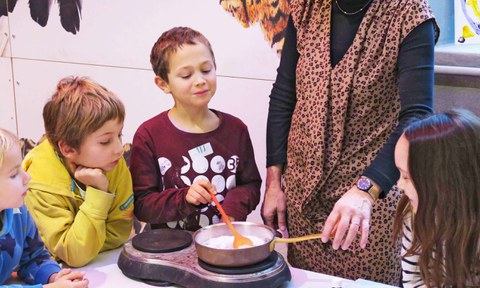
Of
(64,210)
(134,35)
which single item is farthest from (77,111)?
(134,35)

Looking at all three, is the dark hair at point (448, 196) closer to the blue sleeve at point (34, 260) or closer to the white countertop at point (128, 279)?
the white countertop at point (128, 279)

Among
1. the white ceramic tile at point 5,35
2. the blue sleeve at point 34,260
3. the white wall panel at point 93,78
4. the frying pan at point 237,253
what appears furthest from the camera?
the white ceramic tile at point 5,35

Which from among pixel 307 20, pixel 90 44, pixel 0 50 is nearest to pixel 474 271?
pixel 307 20

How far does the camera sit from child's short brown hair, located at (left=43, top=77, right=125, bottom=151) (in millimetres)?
1724

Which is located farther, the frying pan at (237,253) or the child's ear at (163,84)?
the child's ear at (163,84)

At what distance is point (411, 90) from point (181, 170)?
683 millimetres

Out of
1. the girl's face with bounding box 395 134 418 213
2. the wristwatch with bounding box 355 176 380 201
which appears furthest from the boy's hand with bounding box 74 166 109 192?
the girl's face with bounding box 395 134 418 213

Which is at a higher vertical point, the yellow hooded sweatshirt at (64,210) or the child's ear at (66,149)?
the child's ear at (66,149)

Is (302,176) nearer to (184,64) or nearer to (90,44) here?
(184,64)

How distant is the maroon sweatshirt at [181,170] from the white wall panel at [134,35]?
940 mm

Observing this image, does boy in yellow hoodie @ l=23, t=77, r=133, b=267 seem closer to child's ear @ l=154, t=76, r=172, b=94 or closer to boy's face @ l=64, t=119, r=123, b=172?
boy's face @ l=64, t=119, r=123, b=172

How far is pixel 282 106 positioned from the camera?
6.31ft

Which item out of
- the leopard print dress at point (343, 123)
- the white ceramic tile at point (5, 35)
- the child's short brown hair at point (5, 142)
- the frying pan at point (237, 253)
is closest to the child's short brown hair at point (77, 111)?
the child's short brown hair at point (5, 142)

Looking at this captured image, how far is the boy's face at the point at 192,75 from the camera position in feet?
5.99
